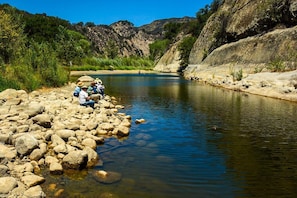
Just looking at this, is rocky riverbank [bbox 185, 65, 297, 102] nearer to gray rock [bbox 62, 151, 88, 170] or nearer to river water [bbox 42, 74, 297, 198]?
river water [bbox 42, 74, 297, 198]

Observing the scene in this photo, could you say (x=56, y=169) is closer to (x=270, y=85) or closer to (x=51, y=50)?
(x=270, y=85)

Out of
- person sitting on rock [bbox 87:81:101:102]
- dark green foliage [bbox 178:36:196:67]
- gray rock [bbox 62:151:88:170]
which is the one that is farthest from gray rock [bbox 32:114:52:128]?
dark green foliage [bbox 178:36:196:67]

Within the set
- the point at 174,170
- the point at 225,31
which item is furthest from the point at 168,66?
the point at 174,170

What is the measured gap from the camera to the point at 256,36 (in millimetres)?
50250

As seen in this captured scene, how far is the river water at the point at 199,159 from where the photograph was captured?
889 cm

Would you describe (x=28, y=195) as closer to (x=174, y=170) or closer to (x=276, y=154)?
(x=174, y=170)

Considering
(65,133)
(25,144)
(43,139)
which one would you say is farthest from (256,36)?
(25,144)

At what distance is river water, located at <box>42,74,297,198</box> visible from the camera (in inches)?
350

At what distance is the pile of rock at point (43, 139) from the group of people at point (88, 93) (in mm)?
969

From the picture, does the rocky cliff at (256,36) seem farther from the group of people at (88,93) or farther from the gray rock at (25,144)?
the gray rock at (25,144)

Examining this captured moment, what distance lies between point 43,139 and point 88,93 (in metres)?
11.2

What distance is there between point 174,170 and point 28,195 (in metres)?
4.56

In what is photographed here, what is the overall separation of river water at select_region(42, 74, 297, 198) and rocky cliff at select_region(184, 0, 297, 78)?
23045 millimetres

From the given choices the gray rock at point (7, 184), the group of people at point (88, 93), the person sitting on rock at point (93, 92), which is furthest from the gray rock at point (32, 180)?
the person sitting on rock at point (93, 92)
